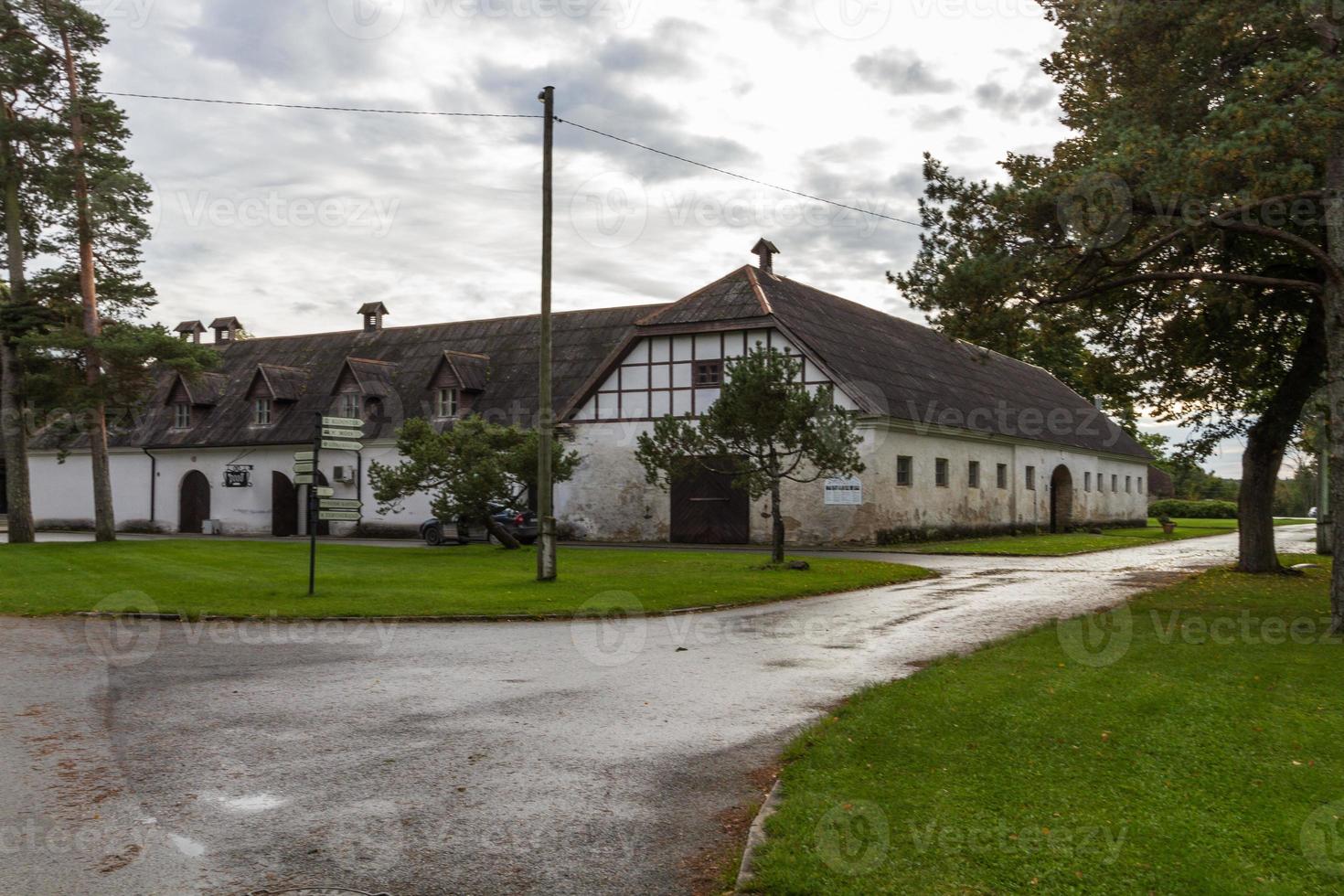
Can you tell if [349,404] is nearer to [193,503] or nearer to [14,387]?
[193,503]

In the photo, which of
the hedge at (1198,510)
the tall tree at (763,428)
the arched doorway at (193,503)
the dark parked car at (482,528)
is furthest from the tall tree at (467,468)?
the hedge at (1198,510)

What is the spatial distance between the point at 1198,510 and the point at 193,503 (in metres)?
62.8

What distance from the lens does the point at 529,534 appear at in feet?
105

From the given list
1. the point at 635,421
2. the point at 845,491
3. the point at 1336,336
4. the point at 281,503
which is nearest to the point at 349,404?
the point at 281,503

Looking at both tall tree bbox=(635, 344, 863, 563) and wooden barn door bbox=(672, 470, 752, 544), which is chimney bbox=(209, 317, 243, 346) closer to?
wooden barn door bbox=(672, 470, 752, 544)

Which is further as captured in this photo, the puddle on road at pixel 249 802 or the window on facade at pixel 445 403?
the window on facade at pixel 445 403

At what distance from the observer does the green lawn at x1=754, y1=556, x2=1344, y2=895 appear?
485 cm

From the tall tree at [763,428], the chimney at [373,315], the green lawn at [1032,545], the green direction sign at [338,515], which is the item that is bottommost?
→ the green lawn at [1032,545]

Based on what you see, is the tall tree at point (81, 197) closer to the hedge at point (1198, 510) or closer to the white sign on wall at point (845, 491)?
the white sign on wall at point (845, 491)

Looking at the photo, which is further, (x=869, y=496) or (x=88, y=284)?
(x=869, y=496)

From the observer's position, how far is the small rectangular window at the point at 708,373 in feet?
109

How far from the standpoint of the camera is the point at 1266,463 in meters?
20.8

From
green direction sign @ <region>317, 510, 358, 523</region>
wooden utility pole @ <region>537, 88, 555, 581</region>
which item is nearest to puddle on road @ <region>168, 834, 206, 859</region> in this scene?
green direction sign @ <region>317, 510, 358, 523</region>

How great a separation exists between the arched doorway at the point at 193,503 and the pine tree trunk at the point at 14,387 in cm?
1296
